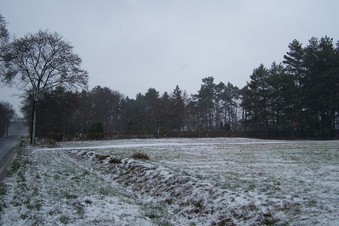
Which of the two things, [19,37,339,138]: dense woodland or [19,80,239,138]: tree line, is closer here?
[19,37,339,138]: dense woodland

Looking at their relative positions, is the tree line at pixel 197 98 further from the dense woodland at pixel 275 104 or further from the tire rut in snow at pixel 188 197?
the tire rut in snow at pixel 188 197

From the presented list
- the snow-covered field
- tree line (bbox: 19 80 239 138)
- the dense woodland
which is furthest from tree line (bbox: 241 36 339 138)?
the snow-covered field

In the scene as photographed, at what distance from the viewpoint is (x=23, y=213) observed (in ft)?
23.8

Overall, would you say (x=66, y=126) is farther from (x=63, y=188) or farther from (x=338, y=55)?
(x=63, y=188)

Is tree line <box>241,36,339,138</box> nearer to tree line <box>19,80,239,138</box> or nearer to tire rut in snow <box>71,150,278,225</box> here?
tree line <box>19,80,239,138</box>

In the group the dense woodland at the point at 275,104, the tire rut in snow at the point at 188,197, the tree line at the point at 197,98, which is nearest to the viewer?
the tire rut in snow at the point at 188,197

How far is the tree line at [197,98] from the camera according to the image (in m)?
36.6

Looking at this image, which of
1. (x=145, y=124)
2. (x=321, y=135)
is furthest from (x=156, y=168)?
(x=145, y=124)

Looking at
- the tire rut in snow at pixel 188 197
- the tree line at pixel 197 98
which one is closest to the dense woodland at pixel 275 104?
the tree line at pixel 197 98

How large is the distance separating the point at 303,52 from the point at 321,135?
1703 cm

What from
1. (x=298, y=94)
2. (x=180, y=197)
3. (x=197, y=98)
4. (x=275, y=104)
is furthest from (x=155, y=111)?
(x=180, y=197)

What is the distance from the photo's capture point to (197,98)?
9550 cm

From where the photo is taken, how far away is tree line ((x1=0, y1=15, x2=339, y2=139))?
120ft

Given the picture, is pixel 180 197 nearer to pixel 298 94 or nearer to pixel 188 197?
pixel 188 197
